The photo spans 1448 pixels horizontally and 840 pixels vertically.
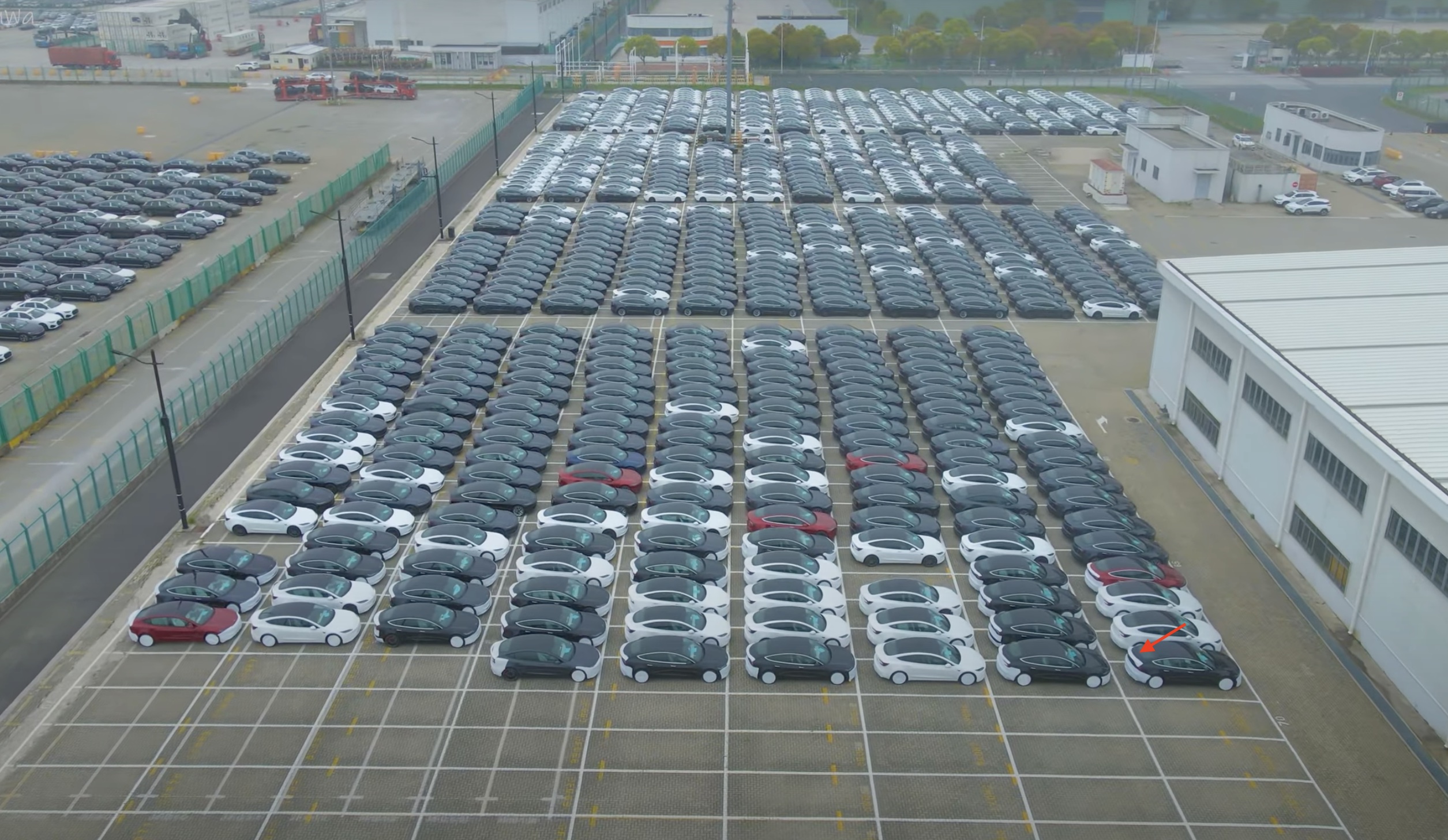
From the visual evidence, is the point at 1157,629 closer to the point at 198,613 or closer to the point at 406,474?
the point at 406,474

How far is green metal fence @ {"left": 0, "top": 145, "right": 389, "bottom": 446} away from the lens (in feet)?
134

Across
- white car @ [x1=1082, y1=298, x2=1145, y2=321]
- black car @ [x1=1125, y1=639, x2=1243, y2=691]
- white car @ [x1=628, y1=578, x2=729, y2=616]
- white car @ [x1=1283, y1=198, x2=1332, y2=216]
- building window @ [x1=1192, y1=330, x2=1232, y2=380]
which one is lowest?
black car @ [x1=1125, y1=639, x2=1243, y2=691]

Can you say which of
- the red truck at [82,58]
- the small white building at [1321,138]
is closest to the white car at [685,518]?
the small white building at [1321,138]

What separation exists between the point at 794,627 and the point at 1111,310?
2940cm

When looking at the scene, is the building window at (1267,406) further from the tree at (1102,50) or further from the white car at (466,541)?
the tree at (1102,50)

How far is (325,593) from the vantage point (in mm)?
30859

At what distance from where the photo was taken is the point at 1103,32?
126m

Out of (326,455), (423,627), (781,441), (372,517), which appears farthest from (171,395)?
(781,441)

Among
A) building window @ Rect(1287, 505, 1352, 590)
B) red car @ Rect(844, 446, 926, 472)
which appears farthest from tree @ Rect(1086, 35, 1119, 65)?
building window @ Rect(1287, 505, 1352, 590)

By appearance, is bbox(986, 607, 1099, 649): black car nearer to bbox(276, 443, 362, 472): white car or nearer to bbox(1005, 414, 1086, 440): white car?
bbox(1005, 414, 1086, 440): white car

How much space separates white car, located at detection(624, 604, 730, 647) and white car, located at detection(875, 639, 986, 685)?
393 centimetres

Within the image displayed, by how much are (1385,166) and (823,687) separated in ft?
241

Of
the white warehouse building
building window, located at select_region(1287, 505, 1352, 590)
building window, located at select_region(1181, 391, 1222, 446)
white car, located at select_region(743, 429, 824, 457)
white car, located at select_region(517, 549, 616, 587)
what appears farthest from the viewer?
building window, located at select_region(1181, 391, 1222, 446)

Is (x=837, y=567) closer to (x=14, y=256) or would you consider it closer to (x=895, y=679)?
(x=895, y=679)
